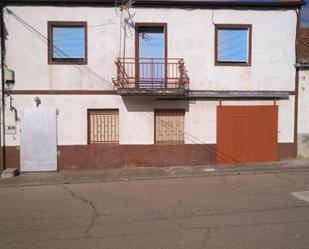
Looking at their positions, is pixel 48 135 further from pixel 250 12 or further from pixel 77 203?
pixel 250 12

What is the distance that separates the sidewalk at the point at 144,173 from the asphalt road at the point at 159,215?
73cm

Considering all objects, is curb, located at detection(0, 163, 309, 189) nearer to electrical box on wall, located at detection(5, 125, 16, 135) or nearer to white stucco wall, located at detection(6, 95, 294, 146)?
white stucco wall, located at detection(6, 95, 294, 146)

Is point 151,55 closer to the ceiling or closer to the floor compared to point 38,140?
closer to the ceiling

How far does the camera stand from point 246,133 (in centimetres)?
1661

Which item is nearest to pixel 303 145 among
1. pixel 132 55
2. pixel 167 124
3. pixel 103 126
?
pixel 167 124

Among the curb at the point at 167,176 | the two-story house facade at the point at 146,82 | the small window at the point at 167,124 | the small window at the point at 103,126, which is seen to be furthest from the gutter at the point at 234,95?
the curb at the point at 167,176

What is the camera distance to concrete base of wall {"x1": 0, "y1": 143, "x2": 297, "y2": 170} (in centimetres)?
1603

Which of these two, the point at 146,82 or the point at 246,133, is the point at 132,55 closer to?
the point at 146,82

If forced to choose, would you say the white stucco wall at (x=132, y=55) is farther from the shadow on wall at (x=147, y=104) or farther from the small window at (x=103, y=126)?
the small window at (x=103, y=126)

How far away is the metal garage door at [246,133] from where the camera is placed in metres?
16.5

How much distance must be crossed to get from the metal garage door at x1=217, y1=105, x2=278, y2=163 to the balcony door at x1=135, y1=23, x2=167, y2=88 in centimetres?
249

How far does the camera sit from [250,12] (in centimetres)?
1631

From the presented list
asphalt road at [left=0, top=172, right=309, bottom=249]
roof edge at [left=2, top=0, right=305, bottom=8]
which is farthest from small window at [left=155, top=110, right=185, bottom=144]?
roof edge at [left=2, top=0, right=305, bottom=8]

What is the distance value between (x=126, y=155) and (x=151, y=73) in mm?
3011
